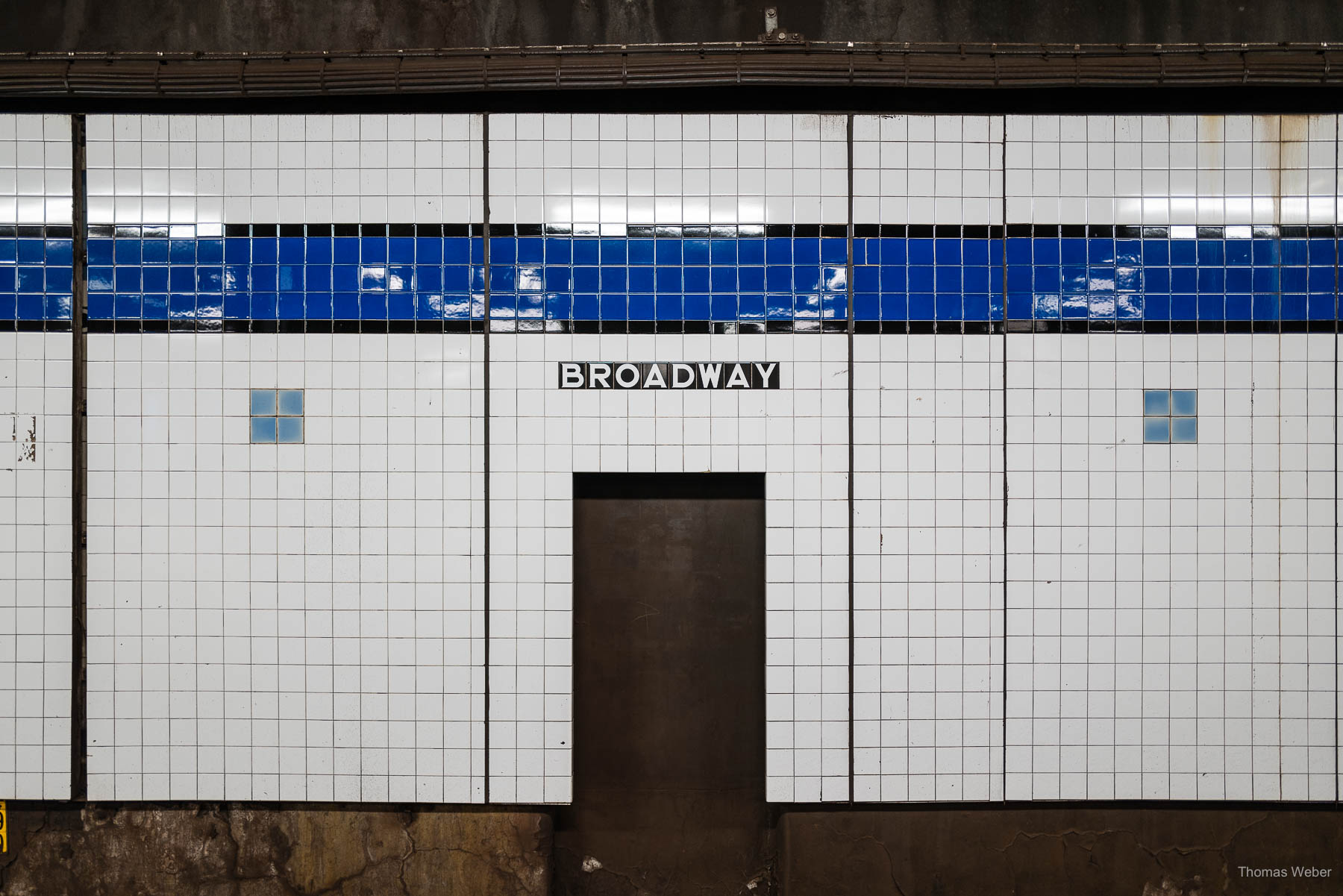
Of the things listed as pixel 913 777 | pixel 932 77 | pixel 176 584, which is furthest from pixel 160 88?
pixel 913 777

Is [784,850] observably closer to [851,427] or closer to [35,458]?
[851,427]

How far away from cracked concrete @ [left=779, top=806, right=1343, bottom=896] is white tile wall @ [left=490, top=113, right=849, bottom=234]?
3.52 metres

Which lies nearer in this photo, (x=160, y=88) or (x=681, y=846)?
(x=160, y=88)

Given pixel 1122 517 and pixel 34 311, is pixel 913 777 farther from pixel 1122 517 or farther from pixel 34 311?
pixel 34 311

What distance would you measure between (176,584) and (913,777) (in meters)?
4.34

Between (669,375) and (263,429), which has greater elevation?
(669,375)

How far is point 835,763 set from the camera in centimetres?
405

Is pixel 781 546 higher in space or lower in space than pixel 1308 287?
lower

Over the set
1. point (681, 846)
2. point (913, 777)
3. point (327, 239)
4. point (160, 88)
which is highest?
point (160, 88)

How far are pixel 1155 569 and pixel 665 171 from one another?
11.8 feet

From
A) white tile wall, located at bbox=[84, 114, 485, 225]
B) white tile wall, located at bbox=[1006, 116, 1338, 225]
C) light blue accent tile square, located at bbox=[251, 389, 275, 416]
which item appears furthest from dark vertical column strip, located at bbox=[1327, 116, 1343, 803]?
light blue accent tile square, located at bbox=[251, 389, 275, 416]

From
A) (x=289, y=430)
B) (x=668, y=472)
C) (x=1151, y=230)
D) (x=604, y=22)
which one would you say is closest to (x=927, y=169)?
(x=1151, y=230)

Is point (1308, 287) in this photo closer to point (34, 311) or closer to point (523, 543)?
point (523, 543)

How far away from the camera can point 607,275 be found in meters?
4.01
